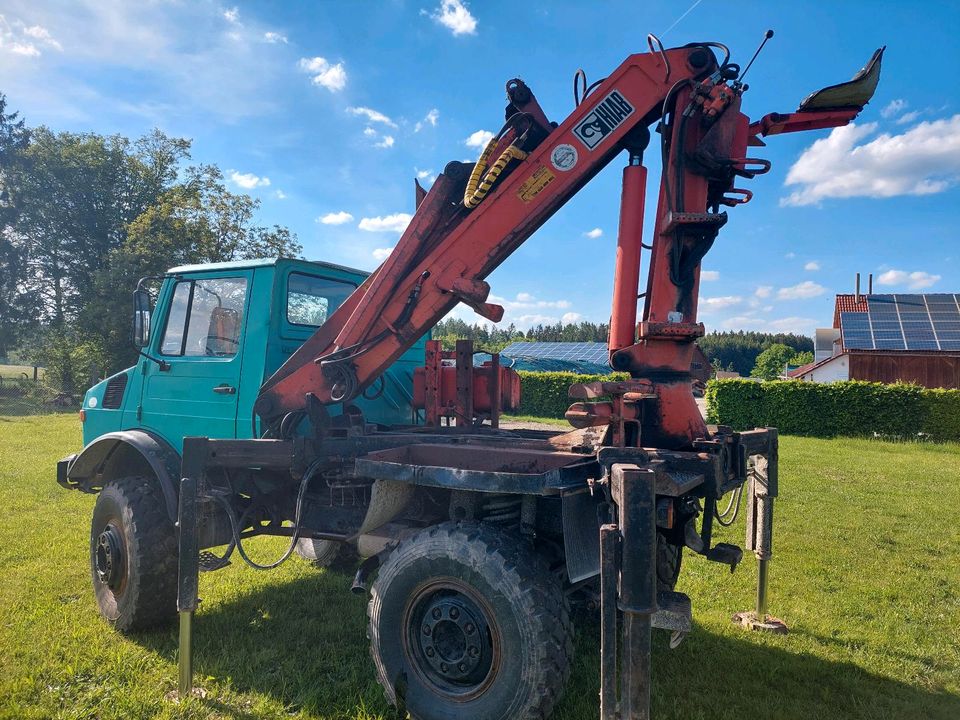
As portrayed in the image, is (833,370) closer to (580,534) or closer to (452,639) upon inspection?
(580,534)

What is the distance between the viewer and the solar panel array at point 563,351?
36906 mm

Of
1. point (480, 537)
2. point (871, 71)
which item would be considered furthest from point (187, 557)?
point (871, 71)

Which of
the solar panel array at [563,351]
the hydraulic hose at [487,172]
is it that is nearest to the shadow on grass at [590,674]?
the hydraulic hose at [487,172]

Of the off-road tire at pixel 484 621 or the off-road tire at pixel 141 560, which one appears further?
the off-road tire at pixel 141 560

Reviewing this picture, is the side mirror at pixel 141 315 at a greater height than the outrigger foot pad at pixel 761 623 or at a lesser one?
greater

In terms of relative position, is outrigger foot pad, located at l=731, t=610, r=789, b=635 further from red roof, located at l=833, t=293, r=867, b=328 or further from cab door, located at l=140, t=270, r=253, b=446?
red roof, located at l=833, t=293, r=867, b=328

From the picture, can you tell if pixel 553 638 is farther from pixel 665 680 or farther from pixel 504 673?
pixel 665 680

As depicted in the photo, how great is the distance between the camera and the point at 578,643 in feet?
14.8

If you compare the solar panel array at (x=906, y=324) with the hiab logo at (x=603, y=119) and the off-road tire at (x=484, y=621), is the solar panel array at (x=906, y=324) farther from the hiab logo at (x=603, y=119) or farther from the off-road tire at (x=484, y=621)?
the off-road tire at (x=484, y=621)

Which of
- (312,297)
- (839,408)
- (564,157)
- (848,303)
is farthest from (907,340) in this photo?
(312,297)

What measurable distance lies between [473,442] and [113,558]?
2.85 metres

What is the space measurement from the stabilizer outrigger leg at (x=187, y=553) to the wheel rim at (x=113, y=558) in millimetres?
1244

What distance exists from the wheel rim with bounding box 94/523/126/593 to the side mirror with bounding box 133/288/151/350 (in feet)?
4.81

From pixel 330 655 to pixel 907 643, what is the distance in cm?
417
